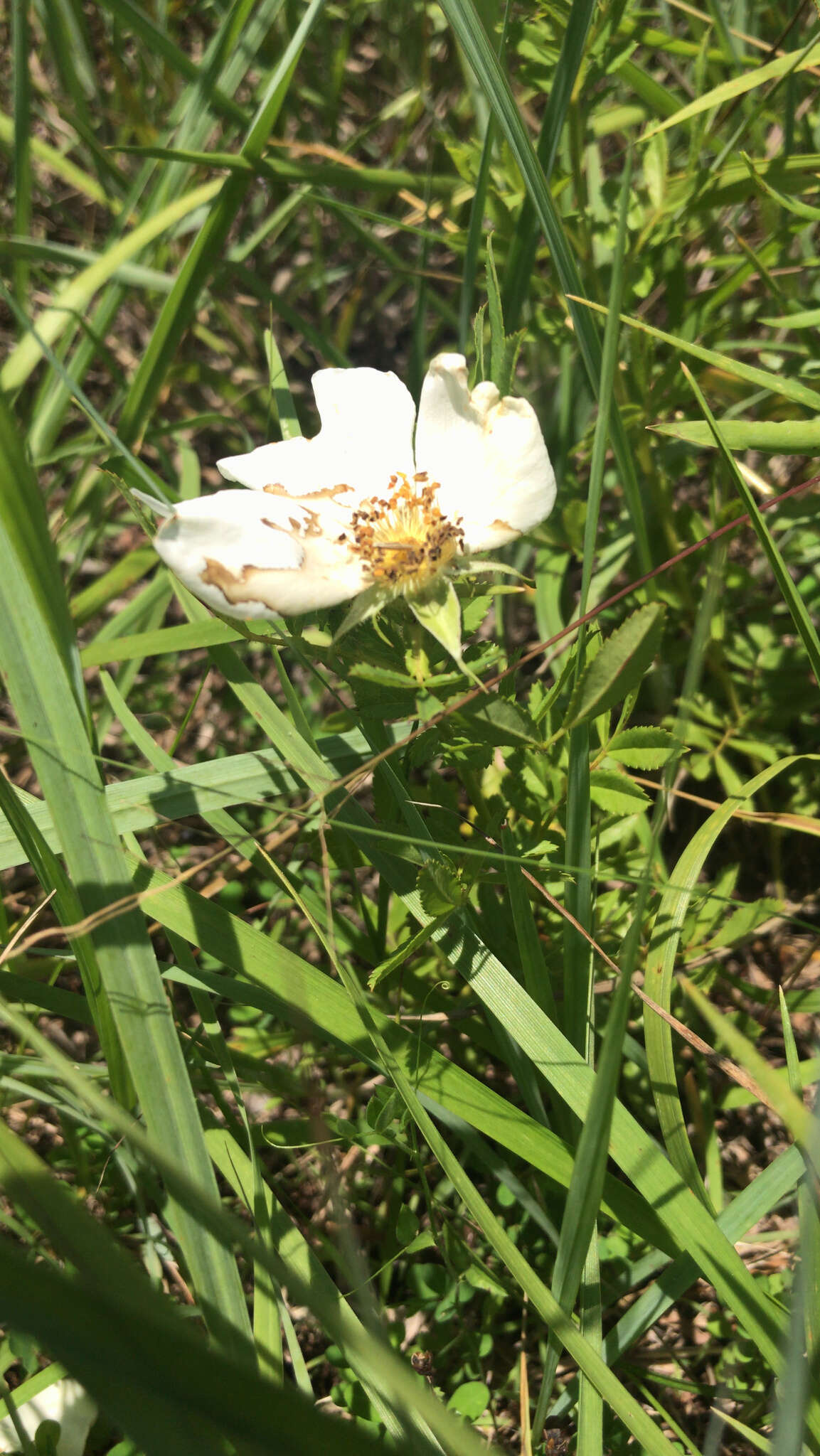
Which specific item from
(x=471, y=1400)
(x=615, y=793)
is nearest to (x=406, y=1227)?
(x=471, y=1400)

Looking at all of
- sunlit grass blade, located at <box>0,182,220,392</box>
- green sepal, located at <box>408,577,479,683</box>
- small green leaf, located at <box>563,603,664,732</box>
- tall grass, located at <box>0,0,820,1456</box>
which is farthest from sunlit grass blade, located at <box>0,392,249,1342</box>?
sunlit grass blade, located at <box>0,182,220,392</box>

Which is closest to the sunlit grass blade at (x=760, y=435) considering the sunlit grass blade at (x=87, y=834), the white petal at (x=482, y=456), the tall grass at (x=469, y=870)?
the tall grass at (x=469, y=870)

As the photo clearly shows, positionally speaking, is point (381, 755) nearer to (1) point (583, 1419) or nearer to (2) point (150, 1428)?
(2) point (150, 1428)

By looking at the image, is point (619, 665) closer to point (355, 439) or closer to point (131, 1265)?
point (355, 439)

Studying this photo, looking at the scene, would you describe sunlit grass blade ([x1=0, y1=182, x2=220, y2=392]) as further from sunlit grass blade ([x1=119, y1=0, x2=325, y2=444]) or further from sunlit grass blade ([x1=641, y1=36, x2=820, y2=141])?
sunlit grass blade ([x1=641, y1=36, x2=820, y2=141])

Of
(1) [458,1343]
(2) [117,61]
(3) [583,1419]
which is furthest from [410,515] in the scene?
(2) [117,61]
